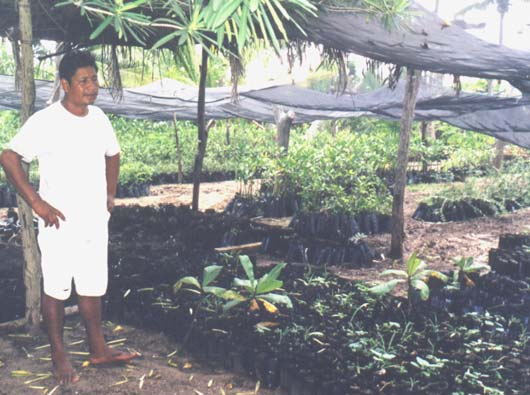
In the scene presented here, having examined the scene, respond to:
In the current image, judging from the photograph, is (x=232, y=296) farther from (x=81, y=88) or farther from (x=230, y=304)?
(x=81, y=88)

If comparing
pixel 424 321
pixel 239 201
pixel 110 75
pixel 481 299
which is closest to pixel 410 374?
pixel 424 321

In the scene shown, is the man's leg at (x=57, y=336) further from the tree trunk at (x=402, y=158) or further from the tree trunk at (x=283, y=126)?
the tree trunk at (x=283, y=126)

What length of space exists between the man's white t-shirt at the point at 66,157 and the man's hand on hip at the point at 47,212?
0.06 meters

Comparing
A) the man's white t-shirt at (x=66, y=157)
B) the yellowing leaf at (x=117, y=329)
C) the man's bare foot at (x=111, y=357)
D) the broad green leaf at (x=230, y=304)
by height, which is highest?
the man's white t-shirt at (x=66, y=157)

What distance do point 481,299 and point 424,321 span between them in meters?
0.76

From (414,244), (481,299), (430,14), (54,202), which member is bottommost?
(414,244)

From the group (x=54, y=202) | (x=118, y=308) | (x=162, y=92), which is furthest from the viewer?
(x=162, y=92)

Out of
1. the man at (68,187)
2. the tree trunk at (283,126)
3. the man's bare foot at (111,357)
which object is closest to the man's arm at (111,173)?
the man at (68,187)

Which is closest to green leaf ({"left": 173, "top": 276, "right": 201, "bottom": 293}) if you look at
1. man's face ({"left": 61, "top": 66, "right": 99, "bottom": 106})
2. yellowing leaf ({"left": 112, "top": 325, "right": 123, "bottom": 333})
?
yellowing leaf ({"left": 112, "top": 325, "right": 123, "bottom": 333})

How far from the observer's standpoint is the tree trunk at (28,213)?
9.54 ft

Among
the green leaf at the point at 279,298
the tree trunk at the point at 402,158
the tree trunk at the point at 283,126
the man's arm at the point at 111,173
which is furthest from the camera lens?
the tree trunk at the point at 283,126

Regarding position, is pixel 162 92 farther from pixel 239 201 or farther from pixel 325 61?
pixel 325 61

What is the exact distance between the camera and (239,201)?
7.77 m

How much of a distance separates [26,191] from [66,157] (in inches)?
8.6
